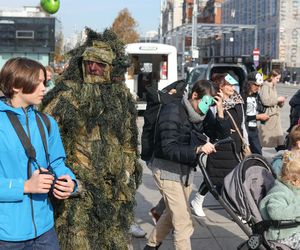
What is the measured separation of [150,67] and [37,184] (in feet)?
54.5

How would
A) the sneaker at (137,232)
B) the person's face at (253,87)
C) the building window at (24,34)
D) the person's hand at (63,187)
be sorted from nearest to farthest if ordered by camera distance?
1. the person's hand at (63,187)
2. the sneaker at (137,232)
3. the person's face at (253,87)
4. the building window at (24,34)

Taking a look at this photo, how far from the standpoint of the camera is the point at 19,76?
2.54 metres

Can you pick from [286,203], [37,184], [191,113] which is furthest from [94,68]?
[286,203]

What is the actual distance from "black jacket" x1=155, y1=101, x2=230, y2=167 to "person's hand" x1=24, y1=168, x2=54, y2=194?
1.46m

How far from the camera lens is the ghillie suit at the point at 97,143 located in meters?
3.40

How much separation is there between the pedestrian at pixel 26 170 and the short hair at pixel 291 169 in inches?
57.8

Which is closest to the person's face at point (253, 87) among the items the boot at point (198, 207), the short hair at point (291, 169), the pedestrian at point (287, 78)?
the boot at point (198, 207)

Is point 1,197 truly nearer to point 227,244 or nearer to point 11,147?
point 11,147

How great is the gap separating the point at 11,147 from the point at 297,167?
A: 1859 millimetres

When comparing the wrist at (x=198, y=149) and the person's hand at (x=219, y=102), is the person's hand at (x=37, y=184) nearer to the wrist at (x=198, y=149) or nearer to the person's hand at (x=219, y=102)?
the wrist at (x=198, y=149)

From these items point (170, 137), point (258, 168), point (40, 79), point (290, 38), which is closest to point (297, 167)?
point (258, 168)

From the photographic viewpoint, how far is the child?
318 cm

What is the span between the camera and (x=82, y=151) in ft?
11.3

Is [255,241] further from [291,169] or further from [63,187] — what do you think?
[63,187]
